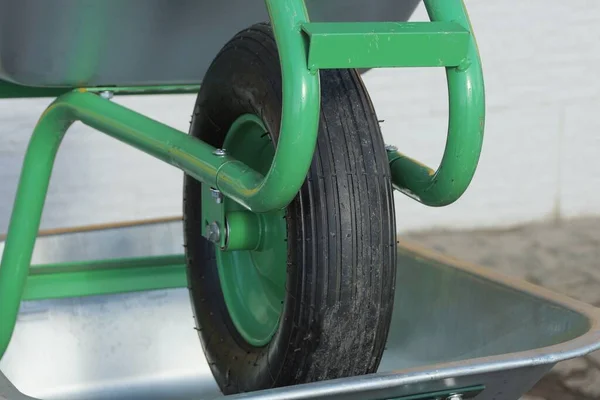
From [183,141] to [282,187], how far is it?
8.8 inches

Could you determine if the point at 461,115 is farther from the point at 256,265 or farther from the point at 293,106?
the point at 256,265

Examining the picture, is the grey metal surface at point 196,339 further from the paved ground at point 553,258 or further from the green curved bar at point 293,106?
the paved ground at point 553,258

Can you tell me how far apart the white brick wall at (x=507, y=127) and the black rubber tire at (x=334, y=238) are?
70.7 inches

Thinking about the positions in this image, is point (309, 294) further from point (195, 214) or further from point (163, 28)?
point (163, 28)

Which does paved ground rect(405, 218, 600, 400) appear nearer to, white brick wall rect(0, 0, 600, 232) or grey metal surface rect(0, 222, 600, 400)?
white brick wall rect(0, 0, 600, 232)

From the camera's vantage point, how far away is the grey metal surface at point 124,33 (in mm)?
1025

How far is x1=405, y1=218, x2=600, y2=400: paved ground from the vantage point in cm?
179

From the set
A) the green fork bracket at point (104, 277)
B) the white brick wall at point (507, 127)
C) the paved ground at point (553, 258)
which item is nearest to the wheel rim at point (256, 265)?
the green fork bracket at point (104, 277)

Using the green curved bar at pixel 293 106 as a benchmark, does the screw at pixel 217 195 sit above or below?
below

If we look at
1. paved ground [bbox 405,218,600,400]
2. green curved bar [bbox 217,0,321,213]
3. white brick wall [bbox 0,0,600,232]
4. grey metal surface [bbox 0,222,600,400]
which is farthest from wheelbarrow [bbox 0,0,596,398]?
white brick wall [bbox 0,0,600,232]

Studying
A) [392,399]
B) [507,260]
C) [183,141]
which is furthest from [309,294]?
[507,260]

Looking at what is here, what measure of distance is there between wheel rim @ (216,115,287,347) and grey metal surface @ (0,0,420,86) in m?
0.19

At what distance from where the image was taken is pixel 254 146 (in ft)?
3.26

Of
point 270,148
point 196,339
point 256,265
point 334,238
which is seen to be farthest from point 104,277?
point 334,238
